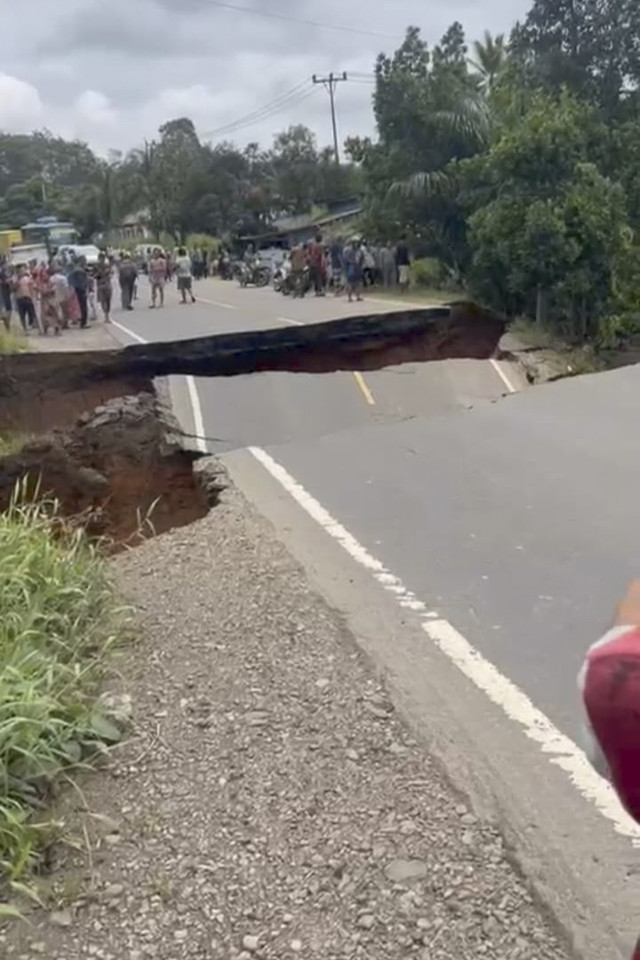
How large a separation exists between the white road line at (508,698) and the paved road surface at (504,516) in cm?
5

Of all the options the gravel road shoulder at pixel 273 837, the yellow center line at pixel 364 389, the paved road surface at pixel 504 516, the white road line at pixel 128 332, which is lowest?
the yellow center line at pixel 364 389

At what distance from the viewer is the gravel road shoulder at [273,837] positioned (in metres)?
2.91

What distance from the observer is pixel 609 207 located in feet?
73.9

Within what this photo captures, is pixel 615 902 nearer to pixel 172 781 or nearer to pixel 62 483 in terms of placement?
pixel 172 781

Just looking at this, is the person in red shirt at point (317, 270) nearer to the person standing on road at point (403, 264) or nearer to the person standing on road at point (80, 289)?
the person standing on road at point (403, 264)

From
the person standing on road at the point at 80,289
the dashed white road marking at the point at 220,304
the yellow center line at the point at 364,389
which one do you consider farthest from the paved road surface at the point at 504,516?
the dashed white road marking at the point at 220,304

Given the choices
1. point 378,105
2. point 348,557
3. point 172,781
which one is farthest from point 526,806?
point 378,105

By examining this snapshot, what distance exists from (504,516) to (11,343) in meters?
14.2

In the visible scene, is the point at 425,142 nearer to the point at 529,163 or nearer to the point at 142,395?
the point at 529,163

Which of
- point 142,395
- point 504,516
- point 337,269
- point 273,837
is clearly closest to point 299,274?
point 337,269

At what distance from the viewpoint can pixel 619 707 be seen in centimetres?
127

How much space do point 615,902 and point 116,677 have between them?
2.43m

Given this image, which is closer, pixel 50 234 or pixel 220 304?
pixel 220 304

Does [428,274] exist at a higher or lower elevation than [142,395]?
higher
